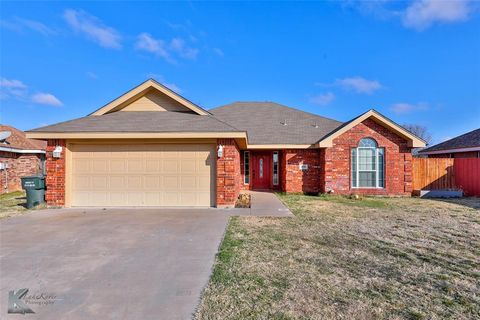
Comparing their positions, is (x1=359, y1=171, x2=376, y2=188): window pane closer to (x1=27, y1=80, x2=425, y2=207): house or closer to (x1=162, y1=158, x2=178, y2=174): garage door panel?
(x1=27, y1=80, x2=425, y2=207): house

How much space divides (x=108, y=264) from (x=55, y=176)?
690 centimetres

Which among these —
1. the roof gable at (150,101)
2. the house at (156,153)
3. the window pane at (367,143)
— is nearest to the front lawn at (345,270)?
the house at (156,153)

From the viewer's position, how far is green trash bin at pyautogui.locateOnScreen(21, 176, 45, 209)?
989cm

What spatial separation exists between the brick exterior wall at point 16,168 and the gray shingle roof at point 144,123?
8544 millimetres

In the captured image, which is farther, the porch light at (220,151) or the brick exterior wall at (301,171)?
the brick exterior wall at (301,171)

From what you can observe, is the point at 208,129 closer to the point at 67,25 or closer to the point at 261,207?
A: the point at 261,207

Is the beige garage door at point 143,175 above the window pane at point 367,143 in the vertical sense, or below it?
below

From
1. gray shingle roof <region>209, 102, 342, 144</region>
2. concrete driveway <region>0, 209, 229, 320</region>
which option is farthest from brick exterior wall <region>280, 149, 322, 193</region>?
concrete driveway <region>0, 209, 229, 320</region>

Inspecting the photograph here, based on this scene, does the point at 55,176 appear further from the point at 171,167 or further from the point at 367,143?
the point at 367,143

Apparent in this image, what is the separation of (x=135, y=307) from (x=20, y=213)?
8437 millimetres

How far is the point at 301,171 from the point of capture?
14.4 metres

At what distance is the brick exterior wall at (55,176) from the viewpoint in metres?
9.77

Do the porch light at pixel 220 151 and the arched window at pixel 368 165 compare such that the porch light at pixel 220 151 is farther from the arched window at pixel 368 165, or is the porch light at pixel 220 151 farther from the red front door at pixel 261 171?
the arched window at pixel 368 165

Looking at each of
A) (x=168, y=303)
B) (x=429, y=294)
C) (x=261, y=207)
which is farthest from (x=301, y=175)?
(x=168, y=303)
